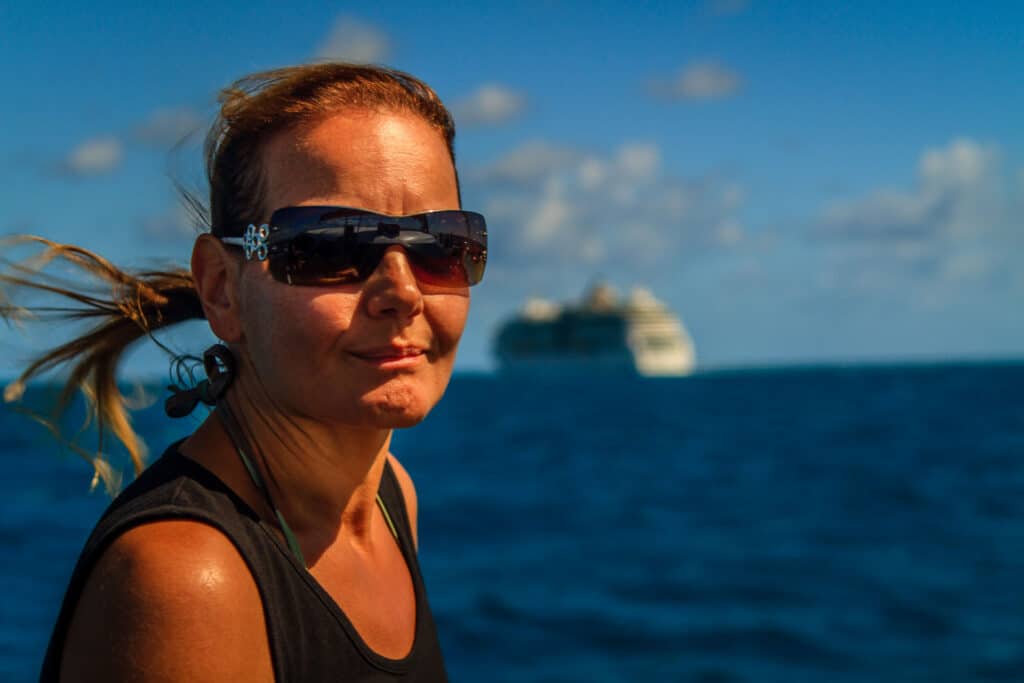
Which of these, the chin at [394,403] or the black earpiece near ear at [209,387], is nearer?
the chin at [394,403]

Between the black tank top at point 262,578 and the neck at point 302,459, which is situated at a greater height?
the neck at point 302,459

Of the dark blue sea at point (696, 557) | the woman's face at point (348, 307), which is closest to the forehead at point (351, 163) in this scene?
the woman's face at point (348, 307)

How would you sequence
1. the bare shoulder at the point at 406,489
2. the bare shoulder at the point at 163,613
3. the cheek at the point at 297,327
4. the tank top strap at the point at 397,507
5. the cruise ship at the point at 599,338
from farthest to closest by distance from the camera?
the cruise ship at the point at 599,338 < the bare shoulder at the point at 406,489 < the tank top strap at the point at 397,507 < the cheek at the point at 297,327 < the bare shoulder at the point at 163,613

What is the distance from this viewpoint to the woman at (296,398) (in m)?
1.21

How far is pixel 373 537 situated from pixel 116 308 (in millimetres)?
605

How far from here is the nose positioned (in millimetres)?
1461

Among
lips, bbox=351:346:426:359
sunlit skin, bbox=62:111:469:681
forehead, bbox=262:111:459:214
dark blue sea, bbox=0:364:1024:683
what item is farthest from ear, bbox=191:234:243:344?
dark blue sea, bbox=0:364:1024:683

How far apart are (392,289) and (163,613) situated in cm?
54

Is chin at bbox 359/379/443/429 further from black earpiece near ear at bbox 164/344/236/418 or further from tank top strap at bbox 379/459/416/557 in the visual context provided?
tank top strap at bbox 379/459/416/557

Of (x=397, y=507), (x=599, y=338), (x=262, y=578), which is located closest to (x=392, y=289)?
(x=262, y=578)

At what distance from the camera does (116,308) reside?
69.7 inches

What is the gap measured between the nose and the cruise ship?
10383 centimetres

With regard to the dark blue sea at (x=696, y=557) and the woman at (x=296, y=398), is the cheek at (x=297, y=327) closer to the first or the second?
the woman at (x=296, y=398)

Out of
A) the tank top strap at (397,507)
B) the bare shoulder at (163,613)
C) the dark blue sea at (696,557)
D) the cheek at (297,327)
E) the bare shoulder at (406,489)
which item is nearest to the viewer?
the bare shoulder at (163,613)
